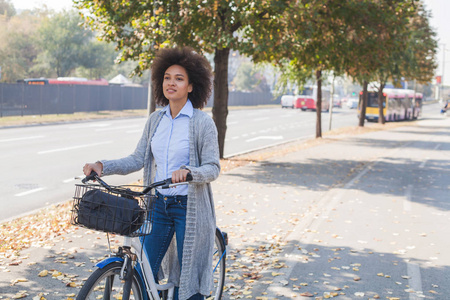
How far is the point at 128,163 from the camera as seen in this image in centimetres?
359

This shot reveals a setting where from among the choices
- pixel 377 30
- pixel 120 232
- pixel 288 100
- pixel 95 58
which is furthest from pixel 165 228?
pixel 288 100

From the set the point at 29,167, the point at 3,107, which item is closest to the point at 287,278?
the point at 29,167

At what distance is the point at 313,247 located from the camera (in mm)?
6887

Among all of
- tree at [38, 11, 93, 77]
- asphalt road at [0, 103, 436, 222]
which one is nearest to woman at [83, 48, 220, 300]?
asphalt road at [0, 103, 436, 222]

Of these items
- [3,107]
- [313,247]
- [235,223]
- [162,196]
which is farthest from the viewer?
[3,107]

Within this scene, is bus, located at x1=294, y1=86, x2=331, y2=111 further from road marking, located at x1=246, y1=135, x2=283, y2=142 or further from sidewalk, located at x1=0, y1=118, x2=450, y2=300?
sidewalk, located at x1=0, y1=118, x2=450, y2=300

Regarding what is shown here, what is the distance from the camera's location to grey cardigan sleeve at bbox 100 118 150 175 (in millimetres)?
3457

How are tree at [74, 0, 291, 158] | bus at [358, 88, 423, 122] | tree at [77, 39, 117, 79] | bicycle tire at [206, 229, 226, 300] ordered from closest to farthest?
bicycle tire at [206, 229, 226, 300]
tree at [74, 0, 291, 158]
bus at [358, 88, 423, 122]
tree at [77, 39, 117, 79]

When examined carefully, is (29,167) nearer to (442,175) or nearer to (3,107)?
(442,175)

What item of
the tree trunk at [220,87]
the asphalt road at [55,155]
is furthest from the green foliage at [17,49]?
the tree trunk at [220,87]

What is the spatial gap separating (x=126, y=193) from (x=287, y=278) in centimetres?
300

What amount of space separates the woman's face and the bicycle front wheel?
3.46ft

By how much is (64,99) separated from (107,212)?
1398 inches

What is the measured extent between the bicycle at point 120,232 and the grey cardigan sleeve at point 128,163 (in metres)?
0.17
